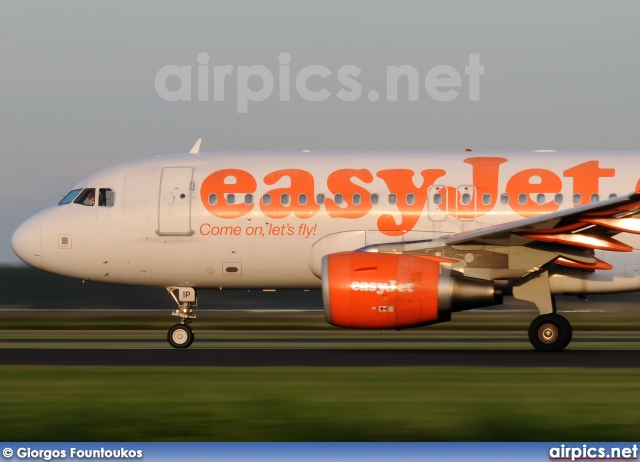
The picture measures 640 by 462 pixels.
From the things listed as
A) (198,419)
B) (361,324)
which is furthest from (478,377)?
(198,419)

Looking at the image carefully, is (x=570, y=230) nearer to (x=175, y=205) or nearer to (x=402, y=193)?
(x=402, y=193)

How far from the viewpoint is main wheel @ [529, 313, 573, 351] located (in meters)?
19.6

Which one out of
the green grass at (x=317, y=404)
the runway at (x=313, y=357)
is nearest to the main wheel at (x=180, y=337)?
the runway at (x=313, y=357)

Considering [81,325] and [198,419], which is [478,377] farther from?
[81,325]

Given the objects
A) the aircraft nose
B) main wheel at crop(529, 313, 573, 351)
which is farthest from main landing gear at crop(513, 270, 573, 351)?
the aircraft nose

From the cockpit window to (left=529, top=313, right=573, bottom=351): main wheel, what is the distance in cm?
904

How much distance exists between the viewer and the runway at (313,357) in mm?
17141

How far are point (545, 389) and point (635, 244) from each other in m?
7.11

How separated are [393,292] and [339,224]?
9.18ft

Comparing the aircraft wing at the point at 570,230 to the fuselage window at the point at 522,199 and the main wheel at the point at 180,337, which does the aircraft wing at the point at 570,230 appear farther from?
the main wheel at the point at 180,337

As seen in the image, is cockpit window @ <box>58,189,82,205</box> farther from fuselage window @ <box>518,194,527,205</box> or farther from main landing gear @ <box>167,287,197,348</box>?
fuselage window @ <box>518,194,527,205</box>

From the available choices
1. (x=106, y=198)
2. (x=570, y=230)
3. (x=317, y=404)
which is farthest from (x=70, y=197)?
(x=317, y=404)

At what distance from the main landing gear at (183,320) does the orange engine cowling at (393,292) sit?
3.77 m

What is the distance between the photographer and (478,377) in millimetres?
15133
